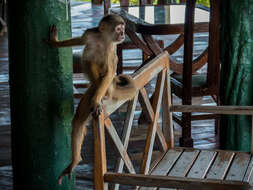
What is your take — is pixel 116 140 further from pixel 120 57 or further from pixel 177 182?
pixel 120 57

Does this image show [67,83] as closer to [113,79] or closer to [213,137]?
[113,79]

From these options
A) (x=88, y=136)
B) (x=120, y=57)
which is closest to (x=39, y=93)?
(x=88, y=136)

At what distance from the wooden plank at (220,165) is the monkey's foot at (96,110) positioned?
2.56 feet

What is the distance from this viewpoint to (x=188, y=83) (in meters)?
3.66

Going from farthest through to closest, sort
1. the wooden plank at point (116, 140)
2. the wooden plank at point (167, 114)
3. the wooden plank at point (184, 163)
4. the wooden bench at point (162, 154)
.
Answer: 1. the wooden plank at point (167, 114)
2. the wooden plank at point (184, 163)
3. the wooden plank at point (116, 140)
4. the wooden bench at point (162, 154)

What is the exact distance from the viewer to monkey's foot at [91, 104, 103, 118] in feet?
6.27

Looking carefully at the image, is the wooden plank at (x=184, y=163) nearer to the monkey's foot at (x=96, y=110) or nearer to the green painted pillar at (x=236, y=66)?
the green painted pillar at (x=236, y=66)

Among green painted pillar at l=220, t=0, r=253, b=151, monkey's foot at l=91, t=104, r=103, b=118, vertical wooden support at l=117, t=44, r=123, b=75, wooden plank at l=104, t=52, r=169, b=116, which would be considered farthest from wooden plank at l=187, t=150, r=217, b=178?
vertical wooden support at l=117, t=44, r=123, b=75

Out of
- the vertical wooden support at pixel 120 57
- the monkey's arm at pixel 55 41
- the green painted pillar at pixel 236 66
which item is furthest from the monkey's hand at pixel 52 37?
the vertical wooden support at pixel 120 57

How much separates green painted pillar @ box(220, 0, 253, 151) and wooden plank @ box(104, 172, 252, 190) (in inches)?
50.1

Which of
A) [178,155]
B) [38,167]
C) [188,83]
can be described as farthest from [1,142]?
[38,167]

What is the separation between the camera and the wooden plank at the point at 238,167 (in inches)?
96.7

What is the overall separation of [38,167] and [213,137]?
2423 mm

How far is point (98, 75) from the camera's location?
2279mm
